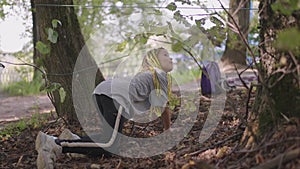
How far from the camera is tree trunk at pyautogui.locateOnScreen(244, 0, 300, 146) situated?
231 centimetres

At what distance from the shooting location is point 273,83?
7.90 feet

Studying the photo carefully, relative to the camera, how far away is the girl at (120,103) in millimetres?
3307

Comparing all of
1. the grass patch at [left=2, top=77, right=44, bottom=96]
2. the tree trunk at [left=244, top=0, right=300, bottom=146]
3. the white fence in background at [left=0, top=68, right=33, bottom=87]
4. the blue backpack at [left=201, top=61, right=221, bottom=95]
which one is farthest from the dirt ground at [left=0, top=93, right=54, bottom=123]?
the tree trunk at [left=244, top=0, right=300, bottom=146]

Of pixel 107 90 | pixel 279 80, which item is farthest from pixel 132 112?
pixel 279 80

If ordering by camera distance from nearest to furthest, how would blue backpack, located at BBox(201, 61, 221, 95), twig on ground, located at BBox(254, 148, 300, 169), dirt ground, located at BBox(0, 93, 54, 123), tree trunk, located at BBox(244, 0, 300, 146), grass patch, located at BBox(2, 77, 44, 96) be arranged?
twig on ground, located at BBox(254, 148, 300, 169)
tree trunk, located at BBox(244, 0, 300, 146)
blue backpack, located at BBox(201, 61, 221, 95)
dirt ground, located at BBox(0, 93, 54, 123)
grass patch, located at BBox(2, 77, 44, 96)

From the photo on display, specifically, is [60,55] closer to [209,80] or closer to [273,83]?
[209,80]

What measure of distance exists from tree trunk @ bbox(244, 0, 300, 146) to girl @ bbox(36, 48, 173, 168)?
43.7 inches

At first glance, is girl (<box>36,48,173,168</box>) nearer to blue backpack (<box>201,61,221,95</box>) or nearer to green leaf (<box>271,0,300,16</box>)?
green leaf (<box>271,0,300,16</box>)

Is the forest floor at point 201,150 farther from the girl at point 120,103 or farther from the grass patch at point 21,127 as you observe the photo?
the girl at point 120,103

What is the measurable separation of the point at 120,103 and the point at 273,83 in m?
1.33

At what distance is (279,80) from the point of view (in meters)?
2.36

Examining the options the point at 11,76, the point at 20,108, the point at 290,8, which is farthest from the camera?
the point at 11,76

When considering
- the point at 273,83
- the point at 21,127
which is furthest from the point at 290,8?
the point at 21,127

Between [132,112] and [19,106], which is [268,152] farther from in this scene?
[19,106]
